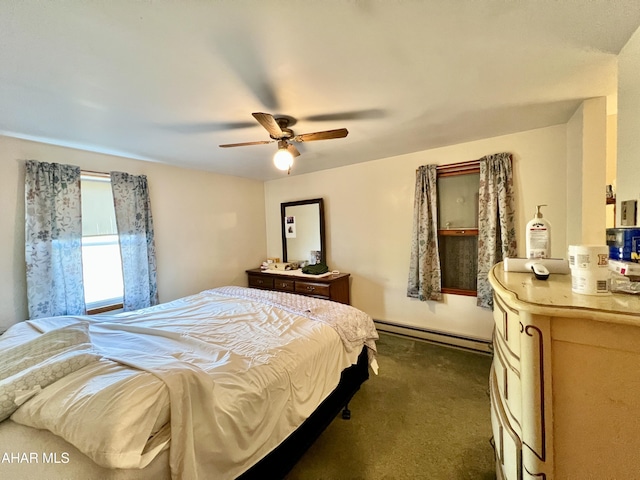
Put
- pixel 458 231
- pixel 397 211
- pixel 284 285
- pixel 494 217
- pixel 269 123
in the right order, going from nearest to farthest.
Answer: pixel 269 123, pixel 494 217, pixel 458 231, pixel 397 211, pixel 284 285

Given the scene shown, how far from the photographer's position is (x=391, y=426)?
1845 millimetres

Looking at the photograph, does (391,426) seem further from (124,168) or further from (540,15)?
(124,168)

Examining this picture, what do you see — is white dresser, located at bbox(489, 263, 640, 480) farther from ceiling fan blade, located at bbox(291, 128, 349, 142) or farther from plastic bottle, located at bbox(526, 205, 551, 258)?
ceiling fan blade, located at bbox(291, 128, 349, 142)

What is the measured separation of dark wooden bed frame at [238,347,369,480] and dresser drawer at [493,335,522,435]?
1091 millimetres

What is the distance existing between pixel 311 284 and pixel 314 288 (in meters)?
0.07

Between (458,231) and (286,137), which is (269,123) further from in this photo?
(458,231)

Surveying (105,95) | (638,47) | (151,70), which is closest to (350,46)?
(151,70)

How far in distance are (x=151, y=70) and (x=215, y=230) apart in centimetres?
265

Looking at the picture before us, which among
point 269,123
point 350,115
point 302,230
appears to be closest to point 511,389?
point 269,123

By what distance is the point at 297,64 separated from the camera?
1.44 m

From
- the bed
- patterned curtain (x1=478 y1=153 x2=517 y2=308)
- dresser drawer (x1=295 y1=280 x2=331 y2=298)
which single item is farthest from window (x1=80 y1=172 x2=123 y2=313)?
patterned curtain (x1=478 y1=153 x2=517 y2=308)

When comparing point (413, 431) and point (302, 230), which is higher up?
point (302, 230)

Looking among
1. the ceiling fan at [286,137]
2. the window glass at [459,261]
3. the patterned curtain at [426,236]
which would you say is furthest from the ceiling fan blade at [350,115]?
the window glass at [459,261]

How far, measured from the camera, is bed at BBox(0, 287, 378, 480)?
0.83m
